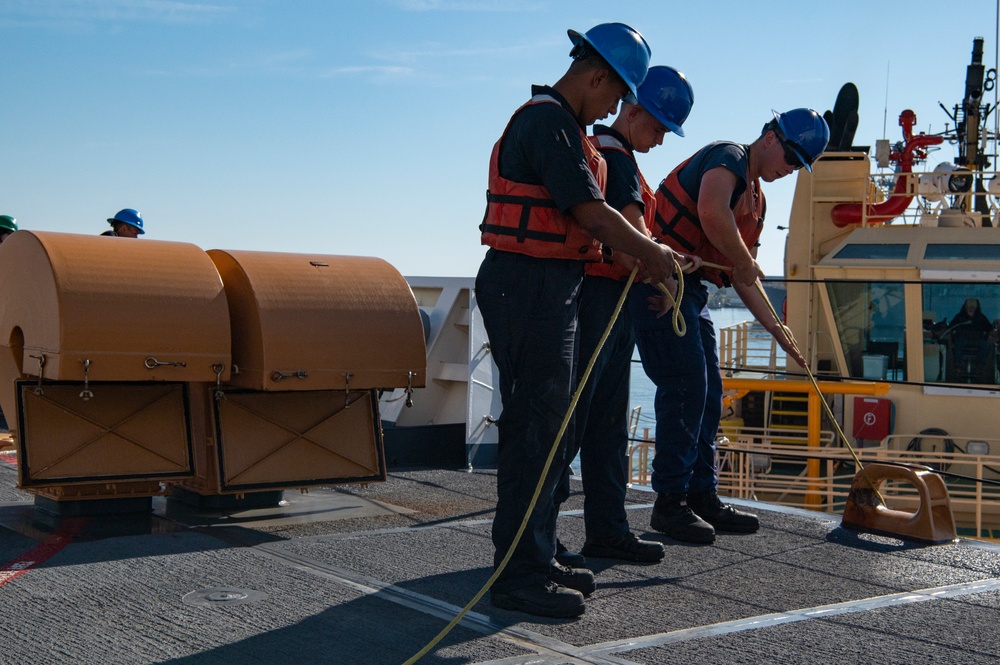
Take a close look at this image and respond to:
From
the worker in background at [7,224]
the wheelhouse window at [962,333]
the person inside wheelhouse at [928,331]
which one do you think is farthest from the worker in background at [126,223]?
the wheelhouse window at [962,333]

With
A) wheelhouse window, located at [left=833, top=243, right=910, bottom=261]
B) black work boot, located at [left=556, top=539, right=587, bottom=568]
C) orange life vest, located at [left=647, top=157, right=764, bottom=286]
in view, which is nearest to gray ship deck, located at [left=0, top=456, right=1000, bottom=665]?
black work boot, located at [left=556, top=539, right=587, bottom=568]

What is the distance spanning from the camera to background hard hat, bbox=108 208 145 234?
797 cm

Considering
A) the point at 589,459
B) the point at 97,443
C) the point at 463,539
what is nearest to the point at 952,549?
the point at 589,459

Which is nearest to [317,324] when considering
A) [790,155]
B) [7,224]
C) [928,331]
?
[790,155]

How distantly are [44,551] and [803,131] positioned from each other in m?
3.81

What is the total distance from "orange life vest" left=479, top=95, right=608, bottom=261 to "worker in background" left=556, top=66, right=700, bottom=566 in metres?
0.58

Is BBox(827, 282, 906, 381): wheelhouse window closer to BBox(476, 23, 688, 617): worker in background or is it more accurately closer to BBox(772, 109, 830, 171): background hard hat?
BBox(772, 109, 830, 171): background hard hat

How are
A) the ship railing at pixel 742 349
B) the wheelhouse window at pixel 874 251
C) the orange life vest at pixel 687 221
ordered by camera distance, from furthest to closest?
the ship railing at pixel 742 349 → the wheelhouse window at pixel 874 251 → the orange life vest at pixel 687 221

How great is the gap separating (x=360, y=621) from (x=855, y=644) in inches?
62.7

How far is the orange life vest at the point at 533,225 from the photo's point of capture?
3785mm

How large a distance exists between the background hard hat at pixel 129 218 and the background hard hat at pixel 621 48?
5141 mm

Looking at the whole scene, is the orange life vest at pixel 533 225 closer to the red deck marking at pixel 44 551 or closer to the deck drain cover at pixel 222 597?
the deck drain cover at pixel 222 597

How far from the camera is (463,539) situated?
16.2 feet

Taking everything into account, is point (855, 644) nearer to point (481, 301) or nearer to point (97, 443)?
point (481, 301)
